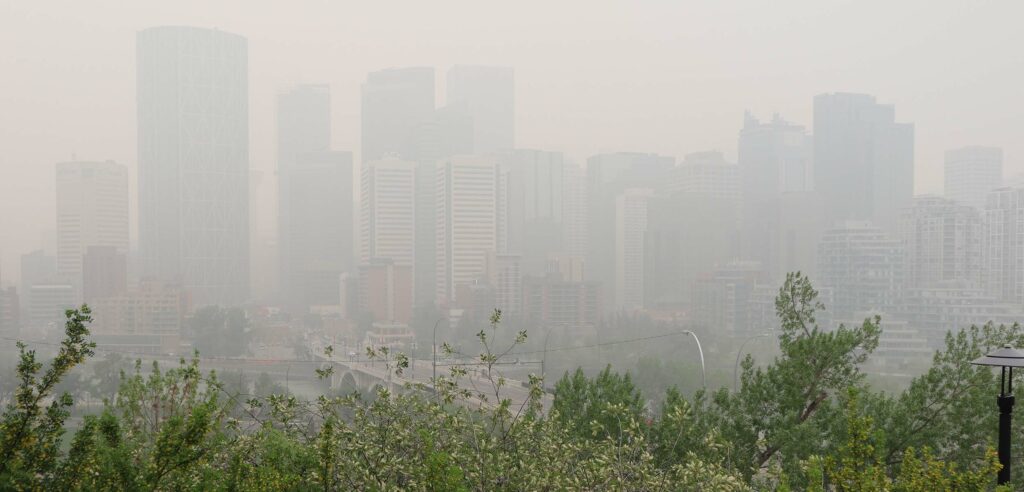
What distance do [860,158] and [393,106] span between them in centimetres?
5945

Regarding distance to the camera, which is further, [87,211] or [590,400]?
[87,211]

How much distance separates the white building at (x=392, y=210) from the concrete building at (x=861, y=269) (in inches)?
1616

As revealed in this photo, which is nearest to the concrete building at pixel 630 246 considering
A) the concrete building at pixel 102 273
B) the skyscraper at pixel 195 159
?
the skyscraper at pixel 195 159

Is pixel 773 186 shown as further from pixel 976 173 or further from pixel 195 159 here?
pixel 195 159

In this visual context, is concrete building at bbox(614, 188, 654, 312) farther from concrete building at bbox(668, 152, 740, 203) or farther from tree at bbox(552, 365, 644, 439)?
tree at bbox(552, 365, 644, 439)

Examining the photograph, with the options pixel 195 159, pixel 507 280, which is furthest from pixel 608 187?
pixel 195 159

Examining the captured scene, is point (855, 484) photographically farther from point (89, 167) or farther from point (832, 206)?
point (89, 167)

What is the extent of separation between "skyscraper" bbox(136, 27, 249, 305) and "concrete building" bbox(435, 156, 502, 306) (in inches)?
972

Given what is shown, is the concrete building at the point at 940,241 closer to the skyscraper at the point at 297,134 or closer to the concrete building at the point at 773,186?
the concrete building at the point at 773,186

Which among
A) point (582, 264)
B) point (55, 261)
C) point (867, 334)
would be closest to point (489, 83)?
point (582, 264)

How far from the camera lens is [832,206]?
6975 cm

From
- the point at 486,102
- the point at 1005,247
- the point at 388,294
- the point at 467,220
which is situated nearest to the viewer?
the point at 1005,247

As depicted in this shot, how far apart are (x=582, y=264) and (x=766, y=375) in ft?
190

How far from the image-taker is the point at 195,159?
291ft
